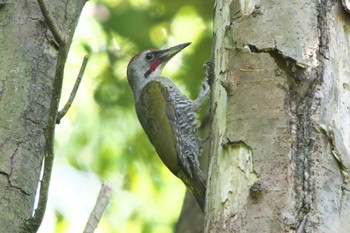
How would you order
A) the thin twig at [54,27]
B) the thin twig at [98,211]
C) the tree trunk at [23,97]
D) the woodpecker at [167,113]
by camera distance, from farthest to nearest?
the woodpecker at [167,113] < the tree trunk at [23,97] < the thin twig at [98,211] < the thin twig at [54,27]

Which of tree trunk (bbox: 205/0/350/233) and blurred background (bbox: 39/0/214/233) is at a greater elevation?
blurred background (bbox: 39/0/214/233)

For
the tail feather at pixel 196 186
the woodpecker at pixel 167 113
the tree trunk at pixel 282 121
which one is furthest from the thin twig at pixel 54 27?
the woodpecker at pixel 167 113

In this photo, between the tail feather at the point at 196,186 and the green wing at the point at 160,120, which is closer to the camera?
the tail feather at the point at 196,186

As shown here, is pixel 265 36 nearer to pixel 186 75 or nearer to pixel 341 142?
pixel 341 142

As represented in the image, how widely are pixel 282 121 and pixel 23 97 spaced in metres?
1.43

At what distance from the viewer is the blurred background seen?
6.17m

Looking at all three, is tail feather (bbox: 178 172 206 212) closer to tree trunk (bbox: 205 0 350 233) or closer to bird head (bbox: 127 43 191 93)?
bird head (bbox: 127 43 191 93)

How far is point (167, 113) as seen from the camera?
5391 mm

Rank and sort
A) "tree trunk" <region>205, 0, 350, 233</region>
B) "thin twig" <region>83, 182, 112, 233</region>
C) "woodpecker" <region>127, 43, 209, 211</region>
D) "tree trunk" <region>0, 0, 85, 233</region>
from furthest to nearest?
"woodpecker" <region>127, 43, 209, 211</region> → "tree trunk" <region>0, 0, 85, 233</region> → "thin twig" <region>83, 182, 112, 233</region> → "tree trunk" <region>205, 0, 350, 233</region>

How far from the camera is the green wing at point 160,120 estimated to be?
496 cm

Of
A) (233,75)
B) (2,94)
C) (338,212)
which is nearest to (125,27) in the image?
(2,94)

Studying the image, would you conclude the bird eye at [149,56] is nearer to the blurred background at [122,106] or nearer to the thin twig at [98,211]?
the blurred background at [122,106]

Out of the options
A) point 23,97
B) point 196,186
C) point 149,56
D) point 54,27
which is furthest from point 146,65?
point 54,27

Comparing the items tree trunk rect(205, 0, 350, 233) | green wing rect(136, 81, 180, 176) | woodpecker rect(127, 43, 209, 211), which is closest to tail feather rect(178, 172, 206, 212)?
woodpecker rect(127, 43, 209, 211)
